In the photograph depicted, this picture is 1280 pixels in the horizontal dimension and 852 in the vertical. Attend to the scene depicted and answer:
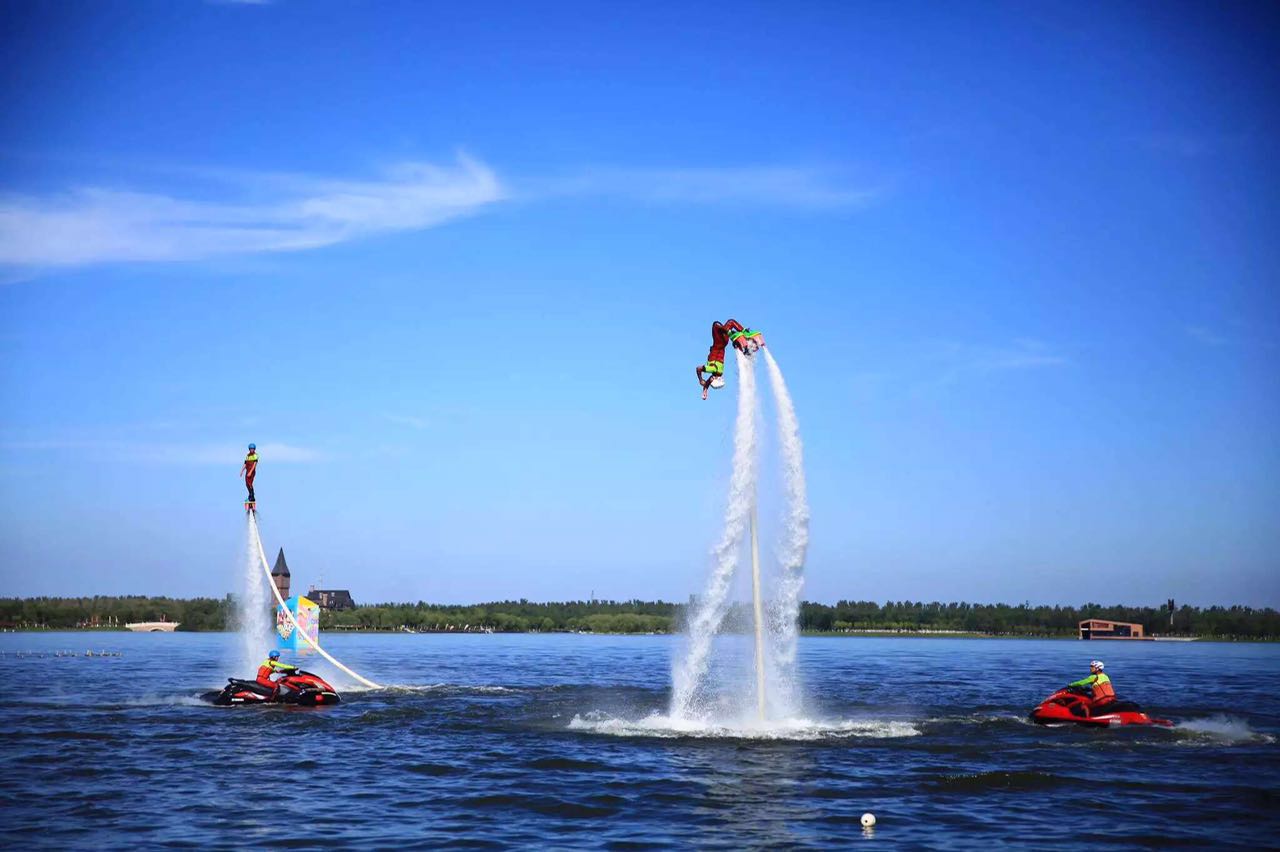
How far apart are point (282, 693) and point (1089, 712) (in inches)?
1570

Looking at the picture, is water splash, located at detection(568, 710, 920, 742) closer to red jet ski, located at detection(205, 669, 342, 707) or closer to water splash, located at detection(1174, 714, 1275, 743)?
water splash, located at detection(1174, 714, 1275, 743)

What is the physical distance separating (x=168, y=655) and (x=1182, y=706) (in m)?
99.8

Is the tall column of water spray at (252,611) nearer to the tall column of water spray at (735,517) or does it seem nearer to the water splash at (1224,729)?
the tall column of water spray at (735,517)

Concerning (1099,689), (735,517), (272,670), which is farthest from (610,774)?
(272,670)

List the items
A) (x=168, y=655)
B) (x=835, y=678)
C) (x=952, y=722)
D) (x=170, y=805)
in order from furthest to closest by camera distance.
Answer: (x=168, y=655), (x=835, y=678), (x=952, y=722), (x=170, y=805)

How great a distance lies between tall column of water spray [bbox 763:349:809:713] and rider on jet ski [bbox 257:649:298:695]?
95.2 ft

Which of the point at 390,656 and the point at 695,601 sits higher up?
the point at 695,601

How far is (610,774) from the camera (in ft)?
126

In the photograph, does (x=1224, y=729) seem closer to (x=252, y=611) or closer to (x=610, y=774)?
(x=610, y=774)

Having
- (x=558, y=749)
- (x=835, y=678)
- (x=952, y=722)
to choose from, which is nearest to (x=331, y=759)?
(x=558, y=749)

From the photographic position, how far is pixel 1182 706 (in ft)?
208

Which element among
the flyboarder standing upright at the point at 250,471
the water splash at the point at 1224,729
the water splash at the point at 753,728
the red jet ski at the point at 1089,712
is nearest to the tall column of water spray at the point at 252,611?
the flyboarder standing upright at the point at 250,471

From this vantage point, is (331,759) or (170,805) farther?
(331,759)

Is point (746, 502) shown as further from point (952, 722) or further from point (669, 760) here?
point (952, 722)
